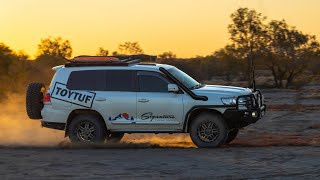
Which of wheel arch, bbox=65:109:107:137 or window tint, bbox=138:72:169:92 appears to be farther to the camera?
wheel arch, bbox=65:109:107:137

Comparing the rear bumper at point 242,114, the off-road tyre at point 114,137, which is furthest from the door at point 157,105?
the off-road tyre at point 114,137

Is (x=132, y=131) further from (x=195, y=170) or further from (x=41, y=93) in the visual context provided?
(x=195, y=170)

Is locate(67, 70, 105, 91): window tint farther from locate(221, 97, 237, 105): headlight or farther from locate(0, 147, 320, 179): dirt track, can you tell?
locate(221, 97, 237, 105): headlight

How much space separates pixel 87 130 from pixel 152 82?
6.01 feet

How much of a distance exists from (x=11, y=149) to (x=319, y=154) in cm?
668

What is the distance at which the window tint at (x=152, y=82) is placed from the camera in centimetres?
1333

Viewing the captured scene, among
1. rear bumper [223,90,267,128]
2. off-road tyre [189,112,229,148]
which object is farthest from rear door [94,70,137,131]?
rear bumper [223,90,267,128]

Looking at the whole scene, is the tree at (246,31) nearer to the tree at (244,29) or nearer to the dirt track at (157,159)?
the tree at (244,29)

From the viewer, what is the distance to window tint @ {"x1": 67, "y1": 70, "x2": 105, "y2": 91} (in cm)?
1363
